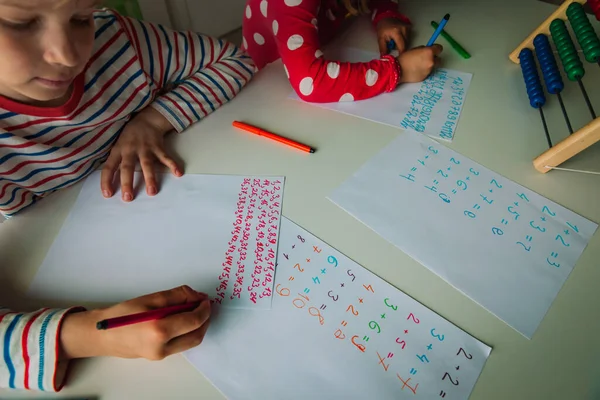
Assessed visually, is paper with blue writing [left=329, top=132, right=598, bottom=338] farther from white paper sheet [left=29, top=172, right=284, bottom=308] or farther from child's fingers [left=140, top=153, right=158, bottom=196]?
child's fingers [left=140, top=153, right=158, bottom=196]

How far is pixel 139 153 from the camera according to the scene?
0.60 meters

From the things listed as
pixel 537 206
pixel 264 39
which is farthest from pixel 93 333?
pixel 264 39

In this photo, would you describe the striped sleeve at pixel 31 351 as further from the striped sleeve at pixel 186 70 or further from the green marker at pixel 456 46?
the green marker at pixel 456 46

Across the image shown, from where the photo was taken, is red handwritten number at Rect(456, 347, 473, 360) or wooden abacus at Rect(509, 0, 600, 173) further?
wooden abacus at Rect(509, 0, 600, 173)

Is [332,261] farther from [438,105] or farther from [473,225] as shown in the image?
[438,105]

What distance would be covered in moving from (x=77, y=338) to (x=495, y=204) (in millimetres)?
519

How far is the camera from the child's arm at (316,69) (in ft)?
2.20

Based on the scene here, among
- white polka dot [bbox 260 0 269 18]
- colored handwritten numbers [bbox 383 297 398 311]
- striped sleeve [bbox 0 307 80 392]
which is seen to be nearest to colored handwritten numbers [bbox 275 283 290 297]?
colored handwritten numbers [bbox 383 297 398 311]

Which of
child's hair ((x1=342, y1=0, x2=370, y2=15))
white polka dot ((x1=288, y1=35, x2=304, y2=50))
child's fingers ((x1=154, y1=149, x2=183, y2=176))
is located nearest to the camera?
child's fingers ((x1=154, y1=149, x2=183, y2=176))

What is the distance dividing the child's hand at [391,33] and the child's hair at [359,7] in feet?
0.20

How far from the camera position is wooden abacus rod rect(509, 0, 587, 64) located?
70 centimetres

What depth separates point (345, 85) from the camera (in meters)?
0.67

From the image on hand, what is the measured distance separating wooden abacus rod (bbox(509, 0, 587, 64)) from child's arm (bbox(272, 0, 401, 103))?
234 millimetres

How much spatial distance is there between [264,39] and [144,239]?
1.80 feet
